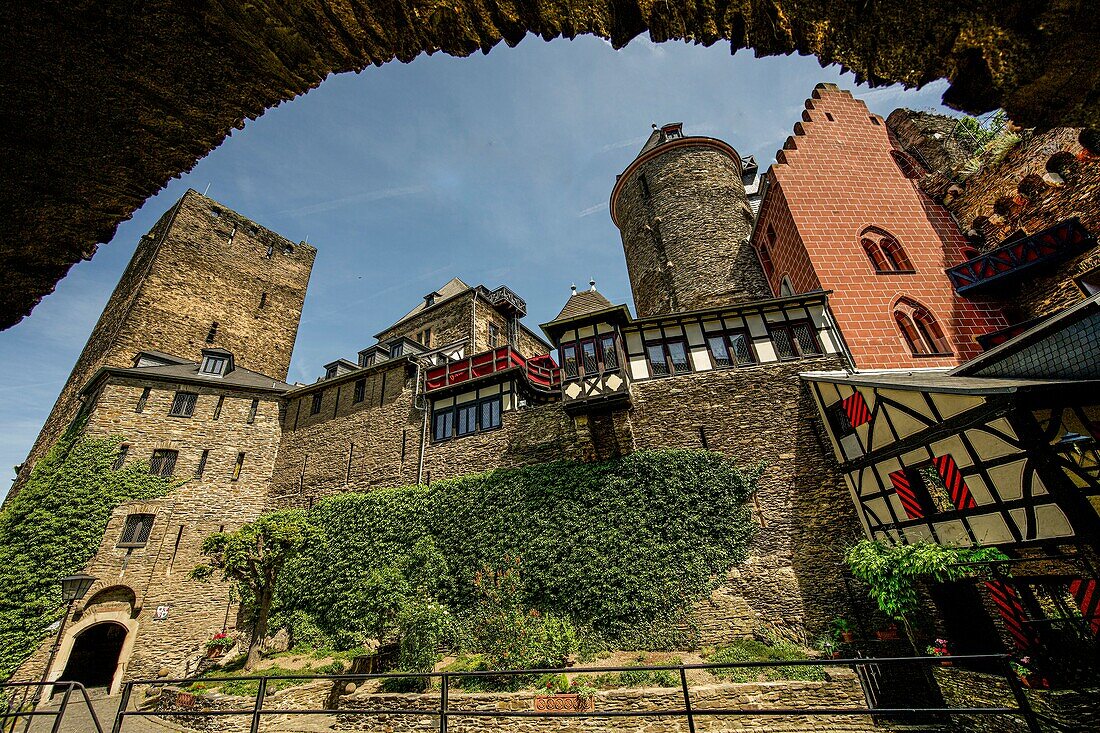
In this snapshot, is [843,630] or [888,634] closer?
[888,634]

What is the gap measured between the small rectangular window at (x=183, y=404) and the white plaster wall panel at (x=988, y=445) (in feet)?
85.0

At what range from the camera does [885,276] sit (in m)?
14.3

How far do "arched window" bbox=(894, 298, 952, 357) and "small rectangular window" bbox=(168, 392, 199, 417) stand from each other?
90.0 ft

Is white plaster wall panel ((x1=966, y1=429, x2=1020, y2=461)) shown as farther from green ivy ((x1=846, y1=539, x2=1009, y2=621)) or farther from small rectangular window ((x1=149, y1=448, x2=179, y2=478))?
small rectangular window ((x1=149, y1=448, x2=179, y2=478))

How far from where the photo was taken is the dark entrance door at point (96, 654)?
16266 mm

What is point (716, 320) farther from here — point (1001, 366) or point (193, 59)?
point (193, 59)

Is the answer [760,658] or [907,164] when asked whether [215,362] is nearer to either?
[760,658]

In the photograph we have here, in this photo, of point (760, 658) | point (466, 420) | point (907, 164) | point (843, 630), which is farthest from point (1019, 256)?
point (466, 420)

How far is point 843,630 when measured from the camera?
10.0 m

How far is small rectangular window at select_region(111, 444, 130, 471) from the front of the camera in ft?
53.9

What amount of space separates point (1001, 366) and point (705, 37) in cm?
1135

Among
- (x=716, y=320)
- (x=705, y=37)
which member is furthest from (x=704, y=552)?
(x=705, y=37)

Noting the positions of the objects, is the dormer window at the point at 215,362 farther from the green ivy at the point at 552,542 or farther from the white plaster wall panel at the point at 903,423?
the white plaster wall panel at the point at 903,423

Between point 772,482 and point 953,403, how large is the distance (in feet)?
16.1
